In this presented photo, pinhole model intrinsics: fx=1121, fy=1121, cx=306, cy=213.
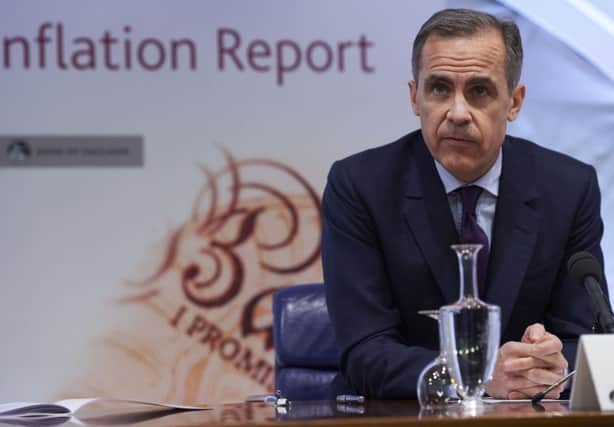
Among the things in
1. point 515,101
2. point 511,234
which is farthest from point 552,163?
point 511,234

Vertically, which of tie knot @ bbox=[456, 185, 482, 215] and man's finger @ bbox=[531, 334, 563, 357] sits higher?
tie knot @ bbox=[456, 185, 482, 215]

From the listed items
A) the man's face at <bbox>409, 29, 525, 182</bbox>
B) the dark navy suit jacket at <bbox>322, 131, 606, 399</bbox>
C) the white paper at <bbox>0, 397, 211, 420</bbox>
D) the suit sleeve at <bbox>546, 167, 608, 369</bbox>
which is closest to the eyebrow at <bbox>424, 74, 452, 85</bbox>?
the man's face at <bbox>409, 29, 525, 182</bbox>

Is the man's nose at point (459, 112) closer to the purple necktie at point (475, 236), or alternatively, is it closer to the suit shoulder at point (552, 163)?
the purple necktie at point (475, 236)

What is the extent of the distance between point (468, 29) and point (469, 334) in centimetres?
104

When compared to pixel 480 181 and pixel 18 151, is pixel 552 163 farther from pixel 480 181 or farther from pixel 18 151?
pixel 18 151

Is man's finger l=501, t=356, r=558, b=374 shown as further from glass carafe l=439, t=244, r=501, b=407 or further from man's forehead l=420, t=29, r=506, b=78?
man's forehead l=420, t=29, r=506, b=78

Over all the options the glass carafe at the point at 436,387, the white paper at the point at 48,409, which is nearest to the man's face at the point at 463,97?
the glass carafe at the point at 436,387

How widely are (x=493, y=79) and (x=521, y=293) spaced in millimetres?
494

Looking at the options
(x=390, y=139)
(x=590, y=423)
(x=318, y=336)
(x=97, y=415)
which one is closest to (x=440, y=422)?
(x=590, y=423)

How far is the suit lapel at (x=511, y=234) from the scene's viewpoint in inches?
99.2

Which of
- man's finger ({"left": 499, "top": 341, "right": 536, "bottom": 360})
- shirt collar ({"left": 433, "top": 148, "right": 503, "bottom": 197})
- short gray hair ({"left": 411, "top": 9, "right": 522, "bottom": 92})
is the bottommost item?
man's finger ({"left": 499, "top": 341, "right": 536, "bottom": 360})

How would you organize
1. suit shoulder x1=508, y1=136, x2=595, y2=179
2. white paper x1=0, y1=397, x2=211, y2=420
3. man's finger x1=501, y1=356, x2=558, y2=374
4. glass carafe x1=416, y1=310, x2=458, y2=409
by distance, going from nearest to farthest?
glass carafe x1=416, y1=310, x2=458, y2=409 → white paper x1=0, y1=397, x2=211, y2=420 → man's finger x1=501, y1=356, x2=558, y2=374 → suit shoulder x1=508, y1=136, x2=595, y2=179

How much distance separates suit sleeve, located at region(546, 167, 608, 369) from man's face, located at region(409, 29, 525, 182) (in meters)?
0.29

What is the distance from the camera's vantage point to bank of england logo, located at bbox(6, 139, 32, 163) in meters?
4.37
